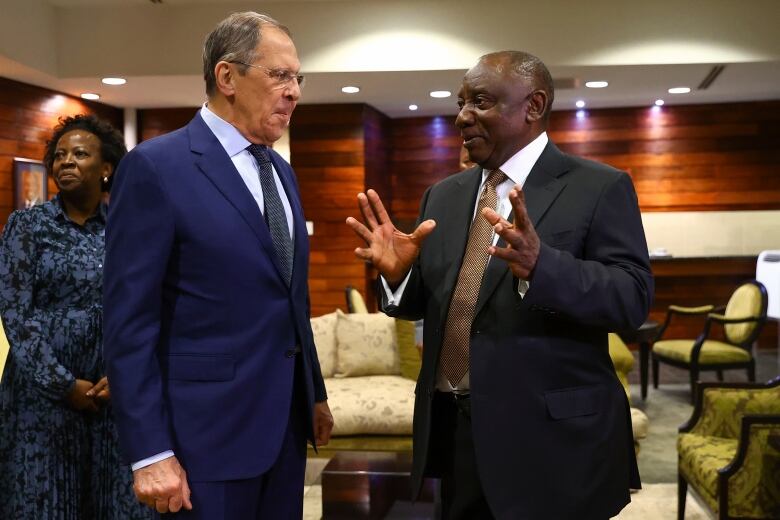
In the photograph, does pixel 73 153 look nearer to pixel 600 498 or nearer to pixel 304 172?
pixel 600 498

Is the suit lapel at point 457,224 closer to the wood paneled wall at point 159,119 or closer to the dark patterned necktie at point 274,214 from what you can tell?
the dark patterned necktie at point 274,214

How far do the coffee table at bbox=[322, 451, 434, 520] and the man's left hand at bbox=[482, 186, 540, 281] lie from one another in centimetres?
202

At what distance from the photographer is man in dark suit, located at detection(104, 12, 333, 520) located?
1.52m

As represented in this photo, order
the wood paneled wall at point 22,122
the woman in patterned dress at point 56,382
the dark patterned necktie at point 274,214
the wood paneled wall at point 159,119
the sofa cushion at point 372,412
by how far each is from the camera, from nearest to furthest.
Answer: the dark patterned necktie at point 274,214
the woman in patterned dress at point 56,382
the sofa cushion at point 372,412
the wood paneled wall at point 22,122
the wood paneled wall at point 159,119

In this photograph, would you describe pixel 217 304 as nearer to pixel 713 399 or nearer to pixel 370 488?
pixel 370 488

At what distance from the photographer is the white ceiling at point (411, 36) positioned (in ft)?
20.7

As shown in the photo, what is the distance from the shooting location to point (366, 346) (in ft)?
16.4

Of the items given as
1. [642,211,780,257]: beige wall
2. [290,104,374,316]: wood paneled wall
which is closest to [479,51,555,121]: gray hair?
[290,104,374,316]: wood paneled wall

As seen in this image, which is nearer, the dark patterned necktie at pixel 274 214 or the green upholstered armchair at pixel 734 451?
the dark patterned necktie at pixel 274 214

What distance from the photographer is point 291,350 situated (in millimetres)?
1706

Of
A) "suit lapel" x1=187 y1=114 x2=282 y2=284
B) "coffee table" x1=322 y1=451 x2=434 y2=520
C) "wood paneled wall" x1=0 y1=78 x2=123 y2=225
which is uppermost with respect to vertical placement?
"wood paneled wall" x1=0 y1=78 x2=123 y2=225

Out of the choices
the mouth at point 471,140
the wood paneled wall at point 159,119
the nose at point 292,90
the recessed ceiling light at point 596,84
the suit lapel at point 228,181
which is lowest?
the suit lapel at point 228,181

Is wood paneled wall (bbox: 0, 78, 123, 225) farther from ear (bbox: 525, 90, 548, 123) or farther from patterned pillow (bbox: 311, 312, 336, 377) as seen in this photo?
Answer: ear (bbox: 525, 90, 548, 123)

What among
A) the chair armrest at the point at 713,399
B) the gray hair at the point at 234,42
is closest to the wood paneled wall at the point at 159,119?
the chair armrest at the point at 713,399
